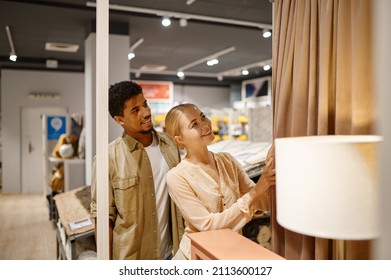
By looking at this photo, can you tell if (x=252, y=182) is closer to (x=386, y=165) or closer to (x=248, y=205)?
(x=248, y=205)

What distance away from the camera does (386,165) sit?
1.07 metres

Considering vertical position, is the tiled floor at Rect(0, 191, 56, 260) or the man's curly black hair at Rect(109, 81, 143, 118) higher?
the man's curly black hair at Rect(109, 81, 143, 118)

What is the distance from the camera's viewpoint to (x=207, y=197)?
1860 millimetres

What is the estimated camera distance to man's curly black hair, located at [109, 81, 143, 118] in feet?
6.37

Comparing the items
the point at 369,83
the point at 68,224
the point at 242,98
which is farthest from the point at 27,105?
the point at 369,83

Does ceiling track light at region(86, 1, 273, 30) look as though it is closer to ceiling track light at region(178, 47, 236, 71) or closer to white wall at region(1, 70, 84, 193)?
ceiling track light at region(178, 47, 236, 71)

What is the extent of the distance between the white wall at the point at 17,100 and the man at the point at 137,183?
710cm

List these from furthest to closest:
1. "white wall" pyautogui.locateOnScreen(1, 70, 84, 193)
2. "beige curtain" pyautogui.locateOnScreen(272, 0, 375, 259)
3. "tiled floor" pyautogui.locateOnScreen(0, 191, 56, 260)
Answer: "white wall" pyautogui.locateOnScreen(1, 70, 84, 193) → "tiled floor" pyautogui.locateOnScreen(0, 191, 56, 260) → "beige curtain" pyautogui.locateOnScreen(272, 0, 375, 259)

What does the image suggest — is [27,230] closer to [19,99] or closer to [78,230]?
[78,230]

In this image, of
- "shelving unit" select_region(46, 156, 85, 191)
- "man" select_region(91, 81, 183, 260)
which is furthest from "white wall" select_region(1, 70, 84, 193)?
"man" select_region(91, 81, 183, 260)

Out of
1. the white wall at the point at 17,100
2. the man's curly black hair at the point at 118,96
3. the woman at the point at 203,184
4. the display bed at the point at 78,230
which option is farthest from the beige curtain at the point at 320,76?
the white wall at the point at 17,100

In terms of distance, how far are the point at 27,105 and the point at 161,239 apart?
742 centimetres

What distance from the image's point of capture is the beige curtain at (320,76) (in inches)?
61.0

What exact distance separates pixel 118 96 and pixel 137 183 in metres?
0.46
